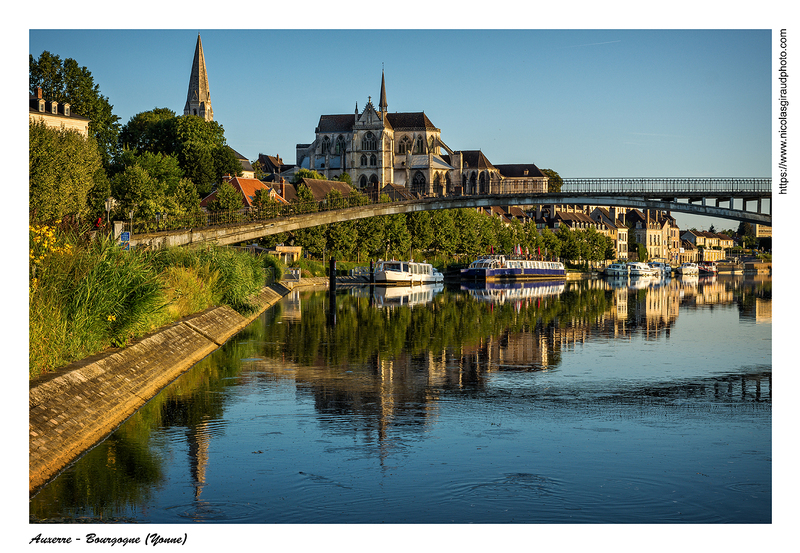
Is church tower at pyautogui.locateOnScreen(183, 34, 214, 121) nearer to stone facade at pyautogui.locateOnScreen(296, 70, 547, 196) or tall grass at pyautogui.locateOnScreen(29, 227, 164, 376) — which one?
stone facade at pyautogui.locateOnScreen(296, 70, 547, 196)

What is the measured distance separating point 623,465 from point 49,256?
12.0m

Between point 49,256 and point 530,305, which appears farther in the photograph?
point 530,305

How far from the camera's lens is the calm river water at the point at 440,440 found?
11.6 m

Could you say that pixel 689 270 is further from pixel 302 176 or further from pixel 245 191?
pixel 245 191

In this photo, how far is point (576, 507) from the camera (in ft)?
38.0

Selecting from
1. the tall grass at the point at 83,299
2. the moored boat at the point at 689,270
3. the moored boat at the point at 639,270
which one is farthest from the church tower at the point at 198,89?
the tall grass at the point at 83,299

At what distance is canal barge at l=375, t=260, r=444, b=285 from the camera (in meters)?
87.1

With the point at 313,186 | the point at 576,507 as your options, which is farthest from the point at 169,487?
the point at 313,186

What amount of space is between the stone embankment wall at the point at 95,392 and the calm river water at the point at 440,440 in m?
0.35

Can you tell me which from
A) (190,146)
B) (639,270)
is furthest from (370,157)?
(190,146)

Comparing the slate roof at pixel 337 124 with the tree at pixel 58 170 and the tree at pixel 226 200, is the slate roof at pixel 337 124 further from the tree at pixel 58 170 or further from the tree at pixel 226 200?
the tree at pixel 58 170

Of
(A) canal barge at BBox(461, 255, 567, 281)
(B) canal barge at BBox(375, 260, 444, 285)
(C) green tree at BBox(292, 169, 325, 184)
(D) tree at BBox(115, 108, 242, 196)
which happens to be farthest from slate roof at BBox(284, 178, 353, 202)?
(B) canal barge at BBox(375, 260, 444, 285)

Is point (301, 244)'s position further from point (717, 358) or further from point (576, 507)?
point (576, 507)

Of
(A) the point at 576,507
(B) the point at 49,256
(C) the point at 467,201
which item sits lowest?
(A) the point at 576,507
